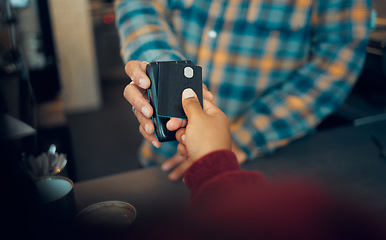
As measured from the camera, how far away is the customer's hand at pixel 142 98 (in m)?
0.42

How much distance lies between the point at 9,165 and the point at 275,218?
1.20 ft

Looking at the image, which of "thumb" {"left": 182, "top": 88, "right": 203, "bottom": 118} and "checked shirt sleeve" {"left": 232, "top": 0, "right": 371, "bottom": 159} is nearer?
"thumb" {"left": 182, "top": 88, "right": 203, "bottom": 118}

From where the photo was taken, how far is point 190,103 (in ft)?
1.35

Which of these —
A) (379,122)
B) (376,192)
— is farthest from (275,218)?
(379,122)

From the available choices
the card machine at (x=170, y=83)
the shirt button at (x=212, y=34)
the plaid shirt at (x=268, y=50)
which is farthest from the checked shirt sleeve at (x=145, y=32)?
the card machine at (x=170, y=83)

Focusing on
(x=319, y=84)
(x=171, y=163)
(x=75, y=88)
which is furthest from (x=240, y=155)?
(x=75, y=88)

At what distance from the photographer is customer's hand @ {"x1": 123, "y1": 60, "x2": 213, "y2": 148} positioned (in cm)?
42

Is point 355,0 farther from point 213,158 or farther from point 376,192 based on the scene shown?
point 213,158

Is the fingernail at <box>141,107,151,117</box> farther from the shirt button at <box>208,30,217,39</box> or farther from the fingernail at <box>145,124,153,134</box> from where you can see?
the shirt button at <box>208,30,217,39</box>

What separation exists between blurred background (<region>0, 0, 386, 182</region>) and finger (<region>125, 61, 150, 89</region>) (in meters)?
0.07

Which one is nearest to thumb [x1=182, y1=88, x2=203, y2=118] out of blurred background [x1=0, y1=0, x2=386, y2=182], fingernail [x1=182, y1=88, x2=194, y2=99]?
fingernail [x1=182, y1=88, x2=194, y2=99]

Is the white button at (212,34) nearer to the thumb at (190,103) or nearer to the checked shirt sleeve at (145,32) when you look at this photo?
the checked shirt sleeve at (145,32)

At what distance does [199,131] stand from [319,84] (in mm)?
596

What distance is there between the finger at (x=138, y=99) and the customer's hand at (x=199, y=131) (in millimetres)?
55
